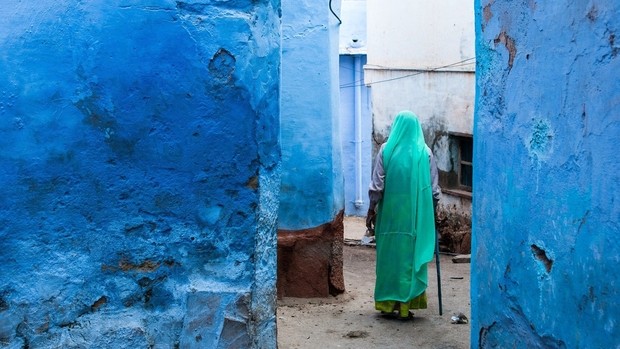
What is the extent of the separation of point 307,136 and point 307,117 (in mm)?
145

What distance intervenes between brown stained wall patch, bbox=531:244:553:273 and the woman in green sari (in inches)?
107

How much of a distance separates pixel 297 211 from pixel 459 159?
464cm

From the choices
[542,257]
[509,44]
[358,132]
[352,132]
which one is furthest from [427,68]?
[542,257]

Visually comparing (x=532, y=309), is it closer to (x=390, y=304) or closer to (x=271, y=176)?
(x=271, y=176)

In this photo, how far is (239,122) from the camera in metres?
3.96

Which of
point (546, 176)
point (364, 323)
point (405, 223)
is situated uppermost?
point (546, 176)

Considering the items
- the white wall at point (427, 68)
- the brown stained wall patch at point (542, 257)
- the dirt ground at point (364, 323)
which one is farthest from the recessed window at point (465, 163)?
the brown stained wall patch at point (542, 257)

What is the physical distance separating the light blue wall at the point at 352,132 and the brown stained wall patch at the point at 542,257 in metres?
12.7

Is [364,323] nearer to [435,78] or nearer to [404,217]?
[404,217]

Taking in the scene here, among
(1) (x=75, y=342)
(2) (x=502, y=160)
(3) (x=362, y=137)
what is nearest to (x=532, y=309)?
(2) (x=502, y=160)

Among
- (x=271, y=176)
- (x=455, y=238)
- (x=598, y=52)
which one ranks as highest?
(x=598, y=52)

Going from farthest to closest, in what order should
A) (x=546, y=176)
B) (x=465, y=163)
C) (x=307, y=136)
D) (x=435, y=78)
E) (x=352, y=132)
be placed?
(x=352, y=132) → (x=435, y=78) → (x=465, y=163) → (x=307, y=136) → (x=546, y=176)

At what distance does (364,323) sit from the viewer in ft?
21.7

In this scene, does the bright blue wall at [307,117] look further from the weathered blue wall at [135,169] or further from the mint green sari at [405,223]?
the weathered blue wall at [135,169]
